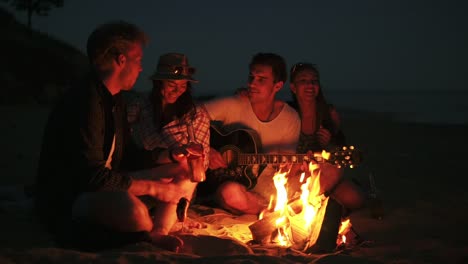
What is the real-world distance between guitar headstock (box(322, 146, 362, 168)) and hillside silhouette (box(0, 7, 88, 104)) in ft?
57.2

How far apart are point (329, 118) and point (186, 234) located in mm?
2202

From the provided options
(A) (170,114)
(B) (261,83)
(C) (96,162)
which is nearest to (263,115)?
(B) (261,83)

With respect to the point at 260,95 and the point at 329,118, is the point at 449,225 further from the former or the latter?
the point at 260,95

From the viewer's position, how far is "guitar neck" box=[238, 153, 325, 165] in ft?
15.1

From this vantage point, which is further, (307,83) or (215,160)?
(307,83)

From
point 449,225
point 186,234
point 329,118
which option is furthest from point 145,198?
point 449,225

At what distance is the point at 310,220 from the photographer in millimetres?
3912

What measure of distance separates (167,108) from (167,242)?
5.35 ft

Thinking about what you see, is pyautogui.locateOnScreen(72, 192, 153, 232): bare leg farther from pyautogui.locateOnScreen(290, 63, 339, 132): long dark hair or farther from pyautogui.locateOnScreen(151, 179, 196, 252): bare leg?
pyautogui.locateOnScreen(290, 63, 339, 132): long dark hair

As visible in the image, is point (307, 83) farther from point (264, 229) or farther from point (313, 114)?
point (264, 229)

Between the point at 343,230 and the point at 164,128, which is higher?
the point at 164,128

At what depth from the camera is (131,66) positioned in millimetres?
3627

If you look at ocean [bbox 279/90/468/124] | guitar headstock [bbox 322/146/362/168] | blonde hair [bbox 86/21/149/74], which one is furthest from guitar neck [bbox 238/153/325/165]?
ocean [bbox 279/90/468/124]

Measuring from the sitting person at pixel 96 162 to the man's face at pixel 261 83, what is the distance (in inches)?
64.1
